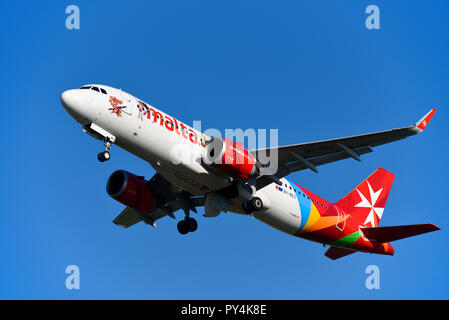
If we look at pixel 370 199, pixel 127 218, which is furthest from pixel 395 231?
pixel 127 218

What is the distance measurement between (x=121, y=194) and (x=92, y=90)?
23.7ft

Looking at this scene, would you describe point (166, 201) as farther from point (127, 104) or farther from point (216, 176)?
point (127, 104)

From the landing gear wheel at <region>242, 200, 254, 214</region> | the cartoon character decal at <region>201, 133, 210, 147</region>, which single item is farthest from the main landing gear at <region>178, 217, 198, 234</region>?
the cartoon character decal at <region>201, 133, 210, 147</region>

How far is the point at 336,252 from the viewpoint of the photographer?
37094 millimetres

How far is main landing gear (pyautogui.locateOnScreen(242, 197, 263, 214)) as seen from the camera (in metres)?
29.6

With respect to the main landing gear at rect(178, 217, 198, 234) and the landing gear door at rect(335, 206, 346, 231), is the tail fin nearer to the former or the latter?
the landing gear door at rect(335, 206, 346, 231)

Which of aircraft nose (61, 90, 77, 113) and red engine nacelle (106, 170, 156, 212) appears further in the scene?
red engine nacelle (106, 170, 156, 212)

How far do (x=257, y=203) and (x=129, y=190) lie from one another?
7.61 meters

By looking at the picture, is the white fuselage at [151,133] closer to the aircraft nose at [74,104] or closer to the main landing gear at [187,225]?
the aircraft nose at [74,104]

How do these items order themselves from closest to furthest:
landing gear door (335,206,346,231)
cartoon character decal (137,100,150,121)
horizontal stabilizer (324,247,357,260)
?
cartoon character decal (137,100,150,121) → landing gear door (335,206,346,231) → horizontal stabilizer (324,247,357,260)

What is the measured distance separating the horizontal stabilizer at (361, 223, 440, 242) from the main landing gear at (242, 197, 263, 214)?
9340 millimetres

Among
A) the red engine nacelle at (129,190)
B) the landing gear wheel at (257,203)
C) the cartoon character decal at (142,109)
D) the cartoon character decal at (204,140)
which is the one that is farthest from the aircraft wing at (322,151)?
the red engine nacelle at (129,190)

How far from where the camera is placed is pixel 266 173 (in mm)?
29812
